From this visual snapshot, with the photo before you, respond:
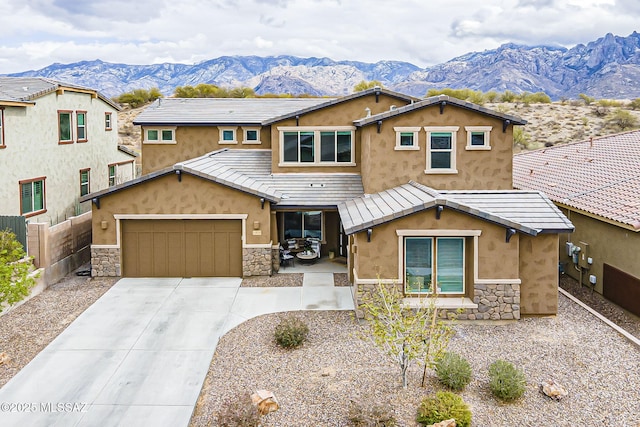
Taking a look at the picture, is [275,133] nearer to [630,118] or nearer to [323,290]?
[323,290]

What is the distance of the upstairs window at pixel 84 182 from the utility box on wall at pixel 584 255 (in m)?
22.2

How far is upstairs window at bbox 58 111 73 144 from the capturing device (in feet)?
73.8

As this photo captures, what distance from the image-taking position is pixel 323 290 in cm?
1612

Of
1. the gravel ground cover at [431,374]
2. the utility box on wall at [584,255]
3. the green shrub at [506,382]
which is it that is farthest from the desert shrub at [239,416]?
the utility box on wall at [584,255]

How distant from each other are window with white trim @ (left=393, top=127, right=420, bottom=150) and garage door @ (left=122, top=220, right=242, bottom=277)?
628cm

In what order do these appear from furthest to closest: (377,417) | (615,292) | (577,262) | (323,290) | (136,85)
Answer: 1. (136,85)
2. (577,262)
3. (323,290)
4. (615,292)
5. (377,417)

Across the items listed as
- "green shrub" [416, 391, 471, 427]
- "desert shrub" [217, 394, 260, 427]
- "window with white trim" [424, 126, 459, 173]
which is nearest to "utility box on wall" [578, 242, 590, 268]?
"window with white trim" [424, 126, 459, 173]

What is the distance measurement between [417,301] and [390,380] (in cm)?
378

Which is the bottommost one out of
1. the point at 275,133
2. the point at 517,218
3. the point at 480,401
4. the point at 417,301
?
the point at 480,401

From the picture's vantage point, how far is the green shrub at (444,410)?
8461mm

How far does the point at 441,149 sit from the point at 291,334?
914 cm

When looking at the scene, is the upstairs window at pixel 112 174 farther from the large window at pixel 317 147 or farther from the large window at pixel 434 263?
the large window at pixel 434 263

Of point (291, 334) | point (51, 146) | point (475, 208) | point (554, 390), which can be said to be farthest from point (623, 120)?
point (51, 146)

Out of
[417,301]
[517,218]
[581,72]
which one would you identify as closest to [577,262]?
[517,218]
